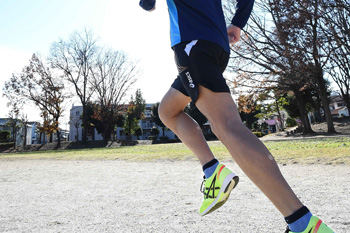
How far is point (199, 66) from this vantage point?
1192mm

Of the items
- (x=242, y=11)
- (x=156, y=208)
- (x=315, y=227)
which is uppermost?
(x=242, y=11)

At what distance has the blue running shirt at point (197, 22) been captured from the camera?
1.28 meters

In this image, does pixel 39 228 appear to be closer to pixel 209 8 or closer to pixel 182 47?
pixel 182 47

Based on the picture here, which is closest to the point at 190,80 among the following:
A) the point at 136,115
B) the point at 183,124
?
the point at 183,124

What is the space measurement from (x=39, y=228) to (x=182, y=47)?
5.32ft

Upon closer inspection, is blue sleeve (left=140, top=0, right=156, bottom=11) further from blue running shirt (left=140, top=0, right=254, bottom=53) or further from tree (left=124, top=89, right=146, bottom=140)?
tree (left=124, top=89, right=146, bottom=140)

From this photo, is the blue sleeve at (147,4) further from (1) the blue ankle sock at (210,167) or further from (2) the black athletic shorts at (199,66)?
(1) the blue ankle sock at (210,167)

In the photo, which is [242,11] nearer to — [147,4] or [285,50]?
[147,4]

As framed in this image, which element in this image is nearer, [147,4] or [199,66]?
[199,66]

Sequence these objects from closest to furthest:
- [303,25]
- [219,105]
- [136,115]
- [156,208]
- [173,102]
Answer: [219,105] < [173,102] < [156,208] < [303,25] < [136,115]

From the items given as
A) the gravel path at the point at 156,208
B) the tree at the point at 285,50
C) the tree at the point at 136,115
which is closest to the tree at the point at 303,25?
the tree at the point at 285,50

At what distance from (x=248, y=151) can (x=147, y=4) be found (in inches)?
50.6

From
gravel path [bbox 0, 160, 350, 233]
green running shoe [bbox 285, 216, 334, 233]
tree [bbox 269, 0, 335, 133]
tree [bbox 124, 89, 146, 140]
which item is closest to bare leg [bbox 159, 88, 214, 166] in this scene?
gravel path [bbox 0, 160, 350, 233]

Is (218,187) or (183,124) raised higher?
(183,124)
